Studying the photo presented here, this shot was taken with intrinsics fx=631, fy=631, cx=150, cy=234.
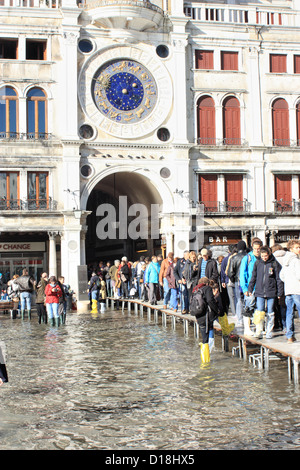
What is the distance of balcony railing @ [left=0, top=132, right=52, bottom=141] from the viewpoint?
33469 mm

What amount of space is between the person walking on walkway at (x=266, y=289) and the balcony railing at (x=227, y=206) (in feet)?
74.3

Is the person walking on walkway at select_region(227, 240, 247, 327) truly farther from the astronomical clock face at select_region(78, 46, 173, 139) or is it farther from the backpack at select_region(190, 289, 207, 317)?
the astronomical clock face at select_region(78, 46, 173, 139)

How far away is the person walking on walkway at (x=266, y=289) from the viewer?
1243 cm

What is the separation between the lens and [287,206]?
36312 millimetres

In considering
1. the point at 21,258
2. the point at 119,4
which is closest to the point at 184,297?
the point at 21,258

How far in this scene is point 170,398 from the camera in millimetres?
9359

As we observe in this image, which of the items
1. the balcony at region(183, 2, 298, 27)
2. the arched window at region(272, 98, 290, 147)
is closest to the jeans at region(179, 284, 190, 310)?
the arched window at region(272, 98, 290, 147)

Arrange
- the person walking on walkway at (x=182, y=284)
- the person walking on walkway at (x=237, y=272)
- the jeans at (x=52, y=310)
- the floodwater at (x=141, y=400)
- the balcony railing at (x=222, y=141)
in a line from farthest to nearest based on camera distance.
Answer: the balcony railing at (x=222, y=141) < the jeans at (x=52, y=310) < the person walking on walkway at (x=182, y=284) < the person walking on walkway at (x=237, y=272) < the floodwater at (x=141, y=400)

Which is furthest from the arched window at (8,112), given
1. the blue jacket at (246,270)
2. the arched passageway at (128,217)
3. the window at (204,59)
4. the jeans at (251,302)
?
the jeans at (251,302)

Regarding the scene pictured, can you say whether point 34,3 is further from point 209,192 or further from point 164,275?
point 164,275

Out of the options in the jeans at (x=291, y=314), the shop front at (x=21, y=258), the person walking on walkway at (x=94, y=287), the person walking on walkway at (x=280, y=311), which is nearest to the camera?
the jeans at (x=291, y=314)

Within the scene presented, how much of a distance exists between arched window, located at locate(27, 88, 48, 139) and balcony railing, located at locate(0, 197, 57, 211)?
137 inches

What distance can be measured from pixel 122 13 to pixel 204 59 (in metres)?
5.62

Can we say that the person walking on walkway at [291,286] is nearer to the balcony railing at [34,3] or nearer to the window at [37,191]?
the window at [37,191]
